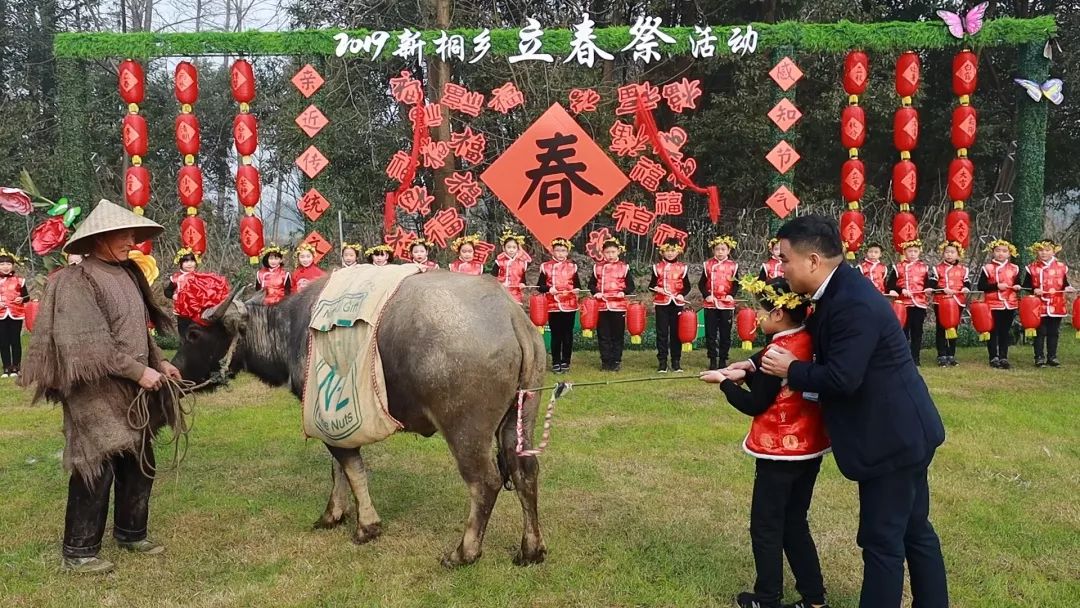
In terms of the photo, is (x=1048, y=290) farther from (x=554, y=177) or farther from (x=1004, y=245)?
(x=554, y=177)

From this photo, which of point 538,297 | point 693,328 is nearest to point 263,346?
point 538,297

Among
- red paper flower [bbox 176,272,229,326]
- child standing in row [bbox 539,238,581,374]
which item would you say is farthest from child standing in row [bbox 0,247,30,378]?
red paper flower [bbox 176,272,229,326]

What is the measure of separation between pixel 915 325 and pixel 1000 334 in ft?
3.47

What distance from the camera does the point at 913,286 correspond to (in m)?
10.5

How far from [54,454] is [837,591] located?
611 centimetres

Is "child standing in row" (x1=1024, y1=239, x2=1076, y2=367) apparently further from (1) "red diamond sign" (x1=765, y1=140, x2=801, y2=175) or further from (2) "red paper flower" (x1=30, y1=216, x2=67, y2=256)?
(2) "red paper flower" (x1=30, y1=216, x2=67, y2=256)

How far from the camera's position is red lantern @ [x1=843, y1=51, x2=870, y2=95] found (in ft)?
35.5

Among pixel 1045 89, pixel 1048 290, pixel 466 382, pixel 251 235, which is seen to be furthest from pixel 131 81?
pixel 1045 89

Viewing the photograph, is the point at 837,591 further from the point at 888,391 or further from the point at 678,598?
the point at 888,391

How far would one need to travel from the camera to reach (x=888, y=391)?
9.62ft

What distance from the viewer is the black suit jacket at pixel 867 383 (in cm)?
288

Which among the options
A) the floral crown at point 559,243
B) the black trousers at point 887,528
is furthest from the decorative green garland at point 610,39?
the black trousers at point 887,528

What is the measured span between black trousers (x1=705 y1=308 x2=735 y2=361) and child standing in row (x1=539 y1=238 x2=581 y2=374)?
185 centimetres

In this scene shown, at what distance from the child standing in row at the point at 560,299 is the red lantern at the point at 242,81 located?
507cm
